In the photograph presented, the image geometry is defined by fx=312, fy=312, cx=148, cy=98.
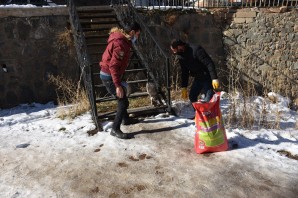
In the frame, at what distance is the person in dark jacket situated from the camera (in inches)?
201

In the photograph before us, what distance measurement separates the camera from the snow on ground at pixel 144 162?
3.61m

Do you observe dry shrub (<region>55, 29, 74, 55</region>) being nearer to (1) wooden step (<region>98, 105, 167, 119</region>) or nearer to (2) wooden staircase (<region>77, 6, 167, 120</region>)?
(2) wooden staircase (<region>77, 6, 167, 120</region>)

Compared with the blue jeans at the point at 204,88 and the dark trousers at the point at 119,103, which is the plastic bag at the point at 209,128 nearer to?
the blue jeans at the point at 204,88

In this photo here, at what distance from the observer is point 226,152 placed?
4.35 meters

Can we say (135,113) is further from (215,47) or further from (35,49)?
(215,47)

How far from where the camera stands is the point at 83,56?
19.7ft

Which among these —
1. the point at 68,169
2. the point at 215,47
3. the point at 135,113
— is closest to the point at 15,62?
the point at 135,113

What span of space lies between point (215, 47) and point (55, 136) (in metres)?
4.95

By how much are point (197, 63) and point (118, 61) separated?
4.80ft

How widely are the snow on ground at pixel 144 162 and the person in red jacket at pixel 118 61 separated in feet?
1.69

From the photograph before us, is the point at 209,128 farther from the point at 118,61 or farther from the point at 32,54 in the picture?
the point at 32,54

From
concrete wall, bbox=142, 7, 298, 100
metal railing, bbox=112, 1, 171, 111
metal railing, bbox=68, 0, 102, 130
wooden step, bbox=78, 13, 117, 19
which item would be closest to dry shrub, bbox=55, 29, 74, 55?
metal railing, bbox=68, 0, 102, 130

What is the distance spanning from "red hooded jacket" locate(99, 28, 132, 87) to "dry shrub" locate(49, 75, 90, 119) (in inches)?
63.3

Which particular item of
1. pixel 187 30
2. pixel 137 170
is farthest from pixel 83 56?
pixel 187 30
